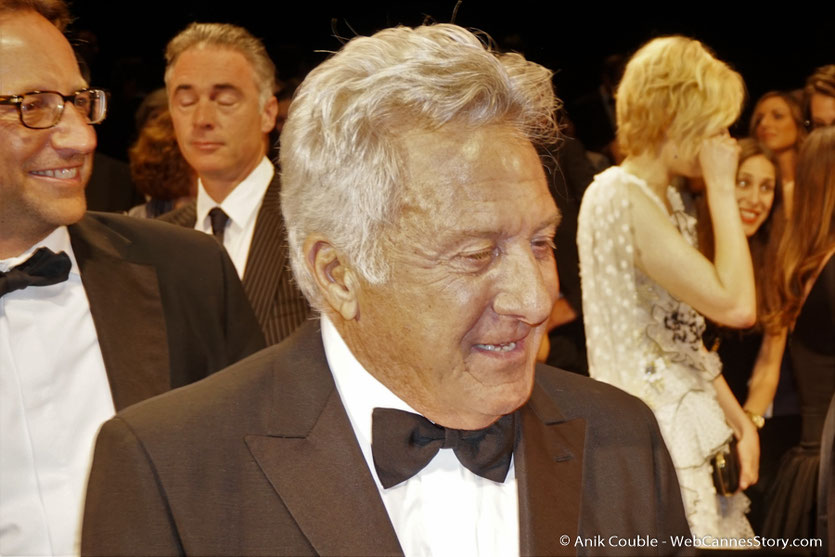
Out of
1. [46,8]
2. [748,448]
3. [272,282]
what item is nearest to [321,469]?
[46,8]

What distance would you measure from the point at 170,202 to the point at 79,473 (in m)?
2.65

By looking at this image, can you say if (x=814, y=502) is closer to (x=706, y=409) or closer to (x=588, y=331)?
(x=706, y=409)

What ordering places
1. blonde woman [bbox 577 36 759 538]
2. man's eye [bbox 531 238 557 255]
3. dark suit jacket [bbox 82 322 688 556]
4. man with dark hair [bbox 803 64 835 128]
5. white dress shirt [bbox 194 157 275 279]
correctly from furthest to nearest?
man with dark hair [bbox 803 64 835 128] < white dress shirt [bbox 194 157 275 279] < blonde woman [bbox 577 36 759 538] < man's eye [bbox 531 238 557 255] < dark suit jacket [bbox 82 322 688 556]

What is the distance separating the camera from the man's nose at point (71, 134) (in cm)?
212

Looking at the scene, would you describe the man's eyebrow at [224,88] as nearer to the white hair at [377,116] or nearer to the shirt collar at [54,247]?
the shirt collar at [54,247]

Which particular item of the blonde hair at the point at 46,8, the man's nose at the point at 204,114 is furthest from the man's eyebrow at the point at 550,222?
the man's nose at the point at 204,114

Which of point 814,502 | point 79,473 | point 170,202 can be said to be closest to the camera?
point 79,473

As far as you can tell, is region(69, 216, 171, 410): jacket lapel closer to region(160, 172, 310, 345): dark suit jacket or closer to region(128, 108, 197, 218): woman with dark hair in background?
region(160, 172, 310, 345): dark suit jacket

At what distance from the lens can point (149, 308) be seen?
2.18m

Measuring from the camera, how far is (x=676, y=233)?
2.91 meters

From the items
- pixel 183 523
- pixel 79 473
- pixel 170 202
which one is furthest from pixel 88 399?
pixel 170 202

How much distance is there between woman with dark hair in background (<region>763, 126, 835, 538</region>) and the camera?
132 inches

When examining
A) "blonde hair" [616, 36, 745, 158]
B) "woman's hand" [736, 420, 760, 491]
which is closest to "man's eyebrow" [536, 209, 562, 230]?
"blonde hair" [616, 36, 745, 158]

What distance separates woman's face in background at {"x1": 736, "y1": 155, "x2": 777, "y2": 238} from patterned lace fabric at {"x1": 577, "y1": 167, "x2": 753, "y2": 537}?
1.01 m
